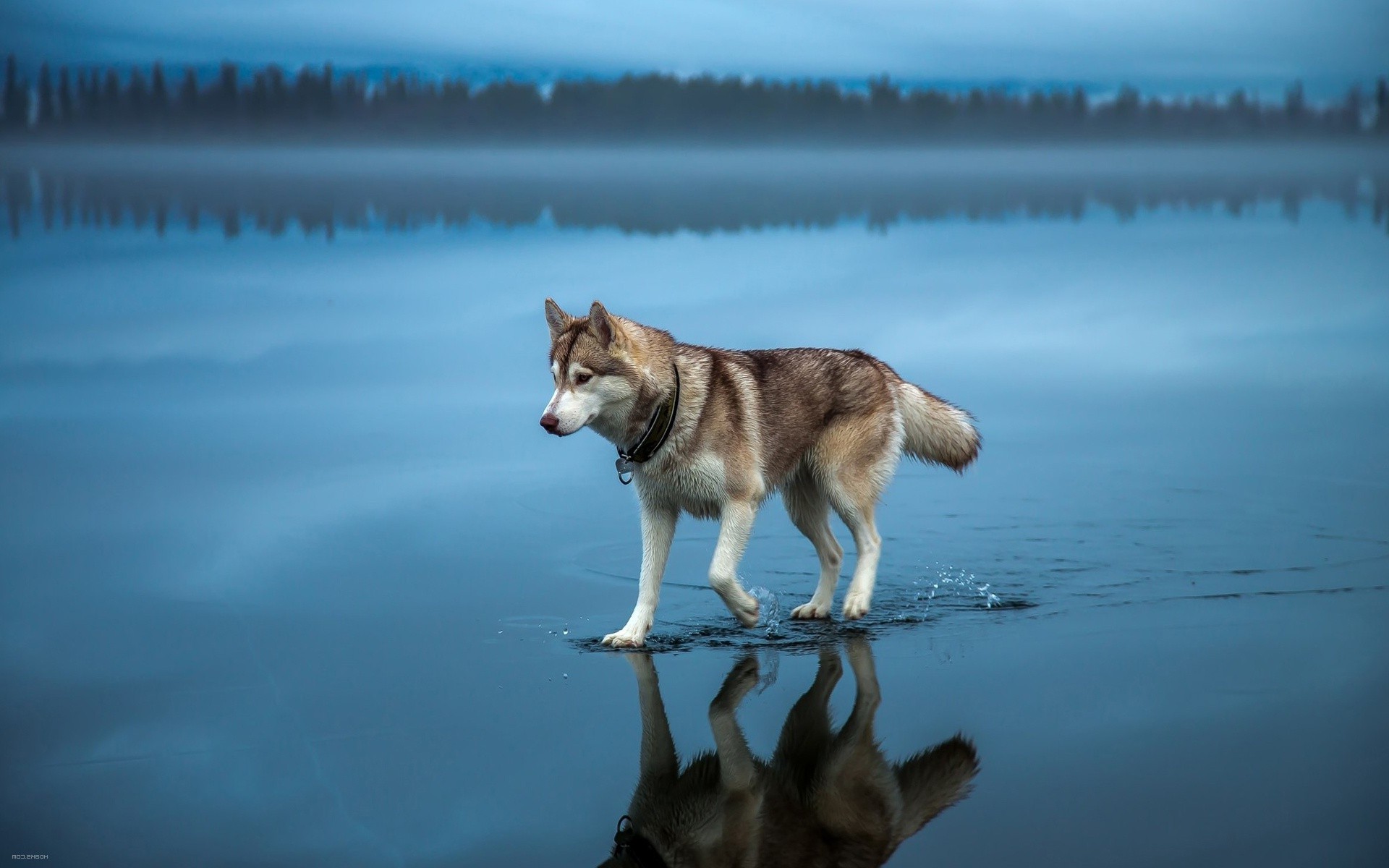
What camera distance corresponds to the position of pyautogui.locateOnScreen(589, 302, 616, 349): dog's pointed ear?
727 cm

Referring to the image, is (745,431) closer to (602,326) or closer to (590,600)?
(602,326)

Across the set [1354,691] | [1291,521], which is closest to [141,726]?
[1354,691]

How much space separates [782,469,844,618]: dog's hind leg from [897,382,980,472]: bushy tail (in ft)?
2.13

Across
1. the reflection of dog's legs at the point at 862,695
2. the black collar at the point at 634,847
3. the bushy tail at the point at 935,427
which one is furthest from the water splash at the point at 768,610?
the black collar at the point at 634,847

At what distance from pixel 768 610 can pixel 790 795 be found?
274 centimetres

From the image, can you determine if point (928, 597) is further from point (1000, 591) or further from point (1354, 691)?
point (1354, 691)

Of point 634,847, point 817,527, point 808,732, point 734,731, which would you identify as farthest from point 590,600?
point 634,847

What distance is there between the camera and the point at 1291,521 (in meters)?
9.89

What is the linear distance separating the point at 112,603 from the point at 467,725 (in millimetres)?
2998

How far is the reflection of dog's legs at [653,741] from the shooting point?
555 centimetres

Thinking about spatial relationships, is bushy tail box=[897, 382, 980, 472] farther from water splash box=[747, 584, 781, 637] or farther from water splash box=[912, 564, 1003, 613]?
water splash box=[747, 584, 781, 637]

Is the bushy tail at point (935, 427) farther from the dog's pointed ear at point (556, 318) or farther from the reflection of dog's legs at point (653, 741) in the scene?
the reflection of dog's legs at point (653, 741)

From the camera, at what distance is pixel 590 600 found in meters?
8.27

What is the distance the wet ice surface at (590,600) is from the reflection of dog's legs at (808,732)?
94 millimetres
